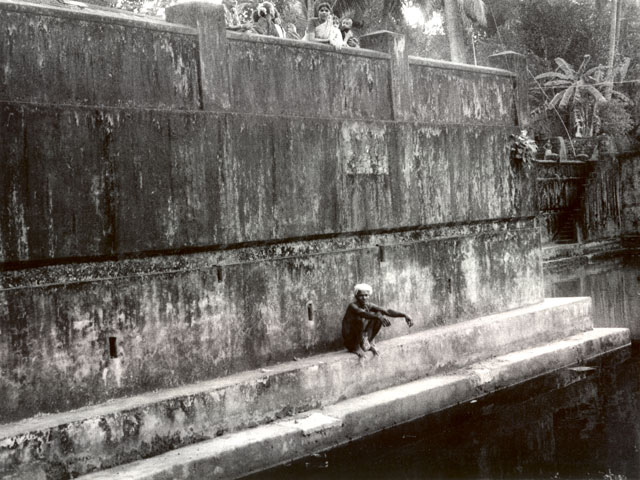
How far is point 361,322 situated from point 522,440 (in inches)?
79.2

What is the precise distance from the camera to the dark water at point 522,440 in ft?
23.1

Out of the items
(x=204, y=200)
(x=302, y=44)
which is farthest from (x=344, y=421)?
(x=302, y=44)

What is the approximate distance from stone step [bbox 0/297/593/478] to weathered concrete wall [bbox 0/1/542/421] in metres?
0.26

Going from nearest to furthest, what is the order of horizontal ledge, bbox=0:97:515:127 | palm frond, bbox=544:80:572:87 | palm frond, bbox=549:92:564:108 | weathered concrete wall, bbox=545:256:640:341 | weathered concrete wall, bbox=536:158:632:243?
horizontal ledge, bbox=0:97:515:127, weathered concrete wall, bbox=545:256:640:341, weathered concrete wall, bbox=536:158:632:243, palm frond, bbox=549:92:564:108, palm frond, bbox=544:80:572:87

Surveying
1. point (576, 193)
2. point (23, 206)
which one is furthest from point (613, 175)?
point (23, 206)

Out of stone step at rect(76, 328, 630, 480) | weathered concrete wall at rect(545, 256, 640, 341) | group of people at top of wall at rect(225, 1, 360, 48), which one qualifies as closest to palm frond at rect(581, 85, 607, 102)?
weathered concrete wall at rect(545, 256, 640, 341)

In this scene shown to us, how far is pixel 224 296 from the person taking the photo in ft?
25.5

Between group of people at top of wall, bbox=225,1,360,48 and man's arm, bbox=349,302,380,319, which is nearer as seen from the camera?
man's arm, bbox=349,302,380,319

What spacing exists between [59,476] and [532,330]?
7027 millimetres

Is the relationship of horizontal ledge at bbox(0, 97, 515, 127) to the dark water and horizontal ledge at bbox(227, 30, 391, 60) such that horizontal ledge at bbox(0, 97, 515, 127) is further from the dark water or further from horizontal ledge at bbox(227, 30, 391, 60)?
the dark water

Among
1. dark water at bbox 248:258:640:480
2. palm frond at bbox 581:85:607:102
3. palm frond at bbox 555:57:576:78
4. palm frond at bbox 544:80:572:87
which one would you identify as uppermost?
palm frond at bbox 555:57:576:78

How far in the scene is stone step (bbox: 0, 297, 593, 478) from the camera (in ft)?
19.9

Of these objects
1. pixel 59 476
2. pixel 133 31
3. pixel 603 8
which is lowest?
pixel 59 476

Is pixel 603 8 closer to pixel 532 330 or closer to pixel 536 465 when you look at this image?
pixel 532 330
